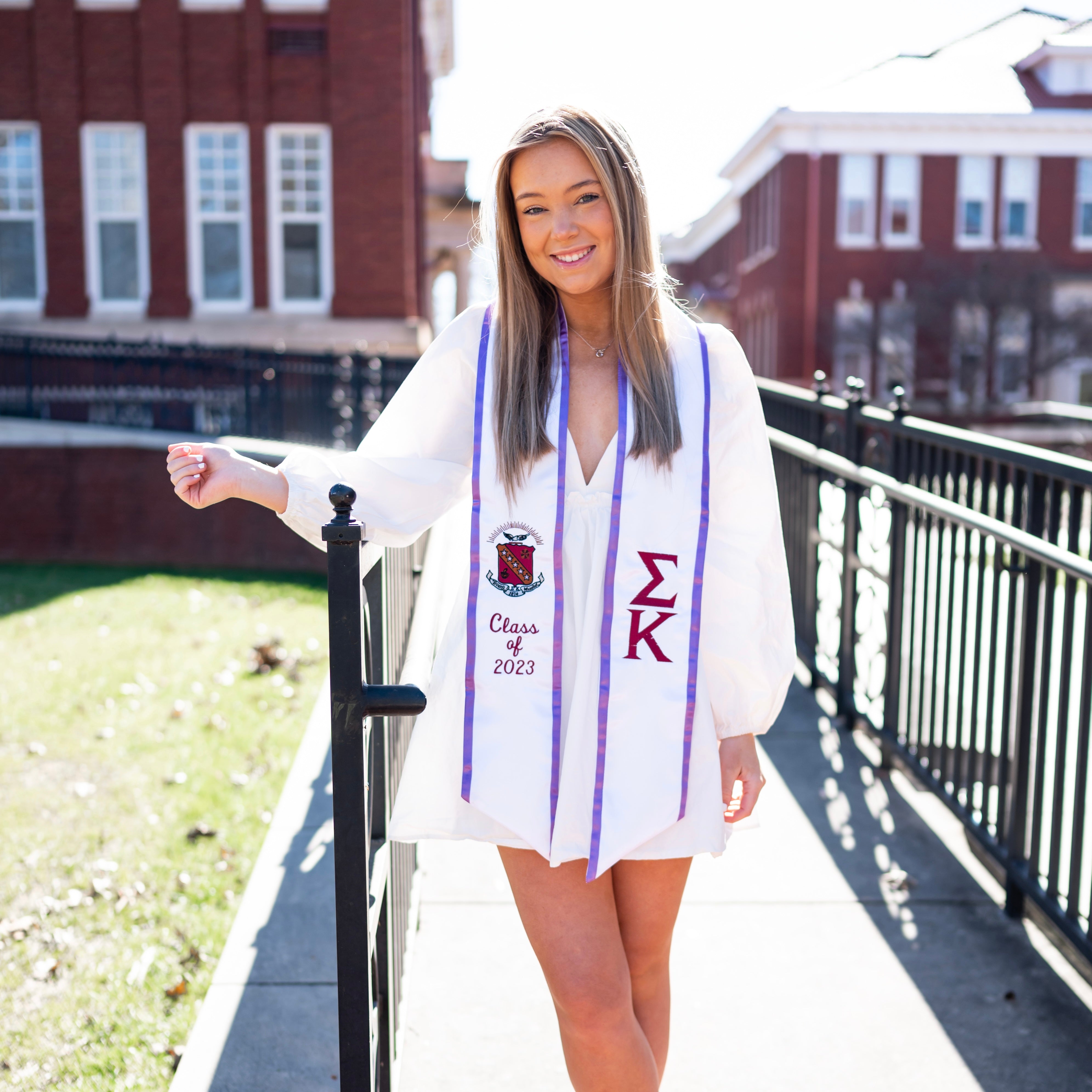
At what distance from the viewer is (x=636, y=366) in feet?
7.27

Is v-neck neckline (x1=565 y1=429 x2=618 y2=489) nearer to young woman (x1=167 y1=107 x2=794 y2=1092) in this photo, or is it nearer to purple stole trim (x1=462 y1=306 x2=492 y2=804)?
young woman (x1=167 y1=107 x2=794 y2=1092)

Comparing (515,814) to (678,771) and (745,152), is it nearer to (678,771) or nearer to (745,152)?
(678,771)

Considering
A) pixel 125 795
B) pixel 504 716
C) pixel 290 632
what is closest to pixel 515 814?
pixel 504 716

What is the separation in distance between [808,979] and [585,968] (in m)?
1.36

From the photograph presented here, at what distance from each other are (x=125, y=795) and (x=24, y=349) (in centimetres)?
1030

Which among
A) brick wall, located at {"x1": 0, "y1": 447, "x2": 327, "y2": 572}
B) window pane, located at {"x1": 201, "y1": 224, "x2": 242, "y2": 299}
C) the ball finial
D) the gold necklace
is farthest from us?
window pane, located at {"x1": 201, "y1": 224, "x2": 242, "y2": 299}

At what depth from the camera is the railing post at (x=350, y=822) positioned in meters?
1.80

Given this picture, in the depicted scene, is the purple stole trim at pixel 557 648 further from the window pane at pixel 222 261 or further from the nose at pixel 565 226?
the window pane at pixel 222 261

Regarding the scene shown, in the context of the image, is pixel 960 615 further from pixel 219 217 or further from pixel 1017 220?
pixel 1017 220

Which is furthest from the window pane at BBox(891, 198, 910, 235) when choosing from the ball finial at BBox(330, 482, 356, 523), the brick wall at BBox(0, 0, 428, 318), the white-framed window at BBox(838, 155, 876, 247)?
the ball finial at BBox(330, 482, 356, 523)

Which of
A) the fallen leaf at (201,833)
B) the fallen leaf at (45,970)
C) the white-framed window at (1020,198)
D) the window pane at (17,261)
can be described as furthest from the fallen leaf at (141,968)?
the white-framed window at (1020,198)

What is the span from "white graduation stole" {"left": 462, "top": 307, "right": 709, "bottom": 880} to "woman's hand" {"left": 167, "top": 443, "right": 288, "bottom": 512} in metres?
0.39

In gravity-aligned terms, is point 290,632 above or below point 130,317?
below

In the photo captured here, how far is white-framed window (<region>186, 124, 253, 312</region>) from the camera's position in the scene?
18.6 meters
